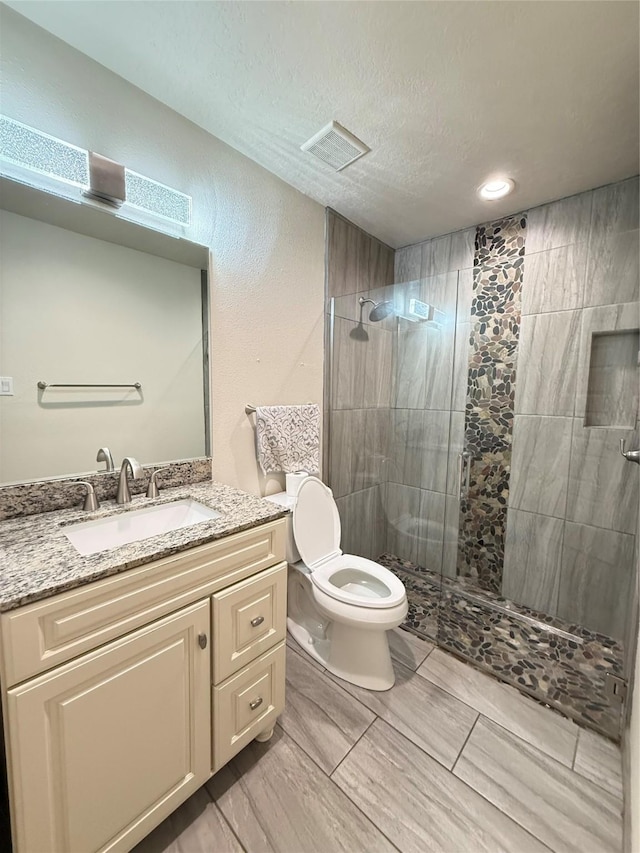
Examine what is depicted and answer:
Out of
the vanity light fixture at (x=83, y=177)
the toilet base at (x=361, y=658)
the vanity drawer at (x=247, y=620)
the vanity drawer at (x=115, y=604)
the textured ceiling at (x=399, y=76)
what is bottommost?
the toilet base at (x=361, y=658)

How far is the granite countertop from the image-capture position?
2.56 ft

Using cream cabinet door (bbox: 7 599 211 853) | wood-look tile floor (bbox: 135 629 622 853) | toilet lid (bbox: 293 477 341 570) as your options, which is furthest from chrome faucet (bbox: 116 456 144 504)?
wood-look tile floor (bbox: 135 629 622 853)

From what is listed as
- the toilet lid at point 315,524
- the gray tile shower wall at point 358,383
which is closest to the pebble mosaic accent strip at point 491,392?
the gray tile shower wall at point 358,383

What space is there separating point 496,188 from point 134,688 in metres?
2.64

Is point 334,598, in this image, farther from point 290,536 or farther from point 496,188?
point 496,188

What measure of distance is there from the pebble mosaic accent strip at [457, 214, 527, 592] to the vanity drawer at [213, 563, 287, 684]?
1.60 m

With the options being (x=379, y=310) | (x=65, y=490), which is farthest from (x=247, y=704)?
(x=379, y=310)

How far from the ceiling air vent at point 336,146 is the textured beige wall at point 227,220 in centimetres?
31

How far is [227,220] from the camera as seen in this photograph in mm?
1636

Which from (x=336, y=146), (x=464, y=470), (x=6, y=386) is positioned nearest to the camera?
(x=6, y=386)

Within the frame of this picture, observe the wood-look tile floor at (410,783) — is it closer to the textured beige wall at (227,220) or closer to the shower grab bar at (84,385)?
the textured beige wall at (227,220)

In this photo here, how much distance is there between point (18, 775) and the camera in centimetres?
75

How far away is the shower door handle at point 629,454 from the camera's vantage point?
164 cm

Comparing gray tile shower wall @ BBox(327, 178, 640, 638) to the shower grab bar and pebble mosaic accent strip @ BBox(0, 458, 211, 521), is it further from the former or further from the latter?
the shower grab bar
